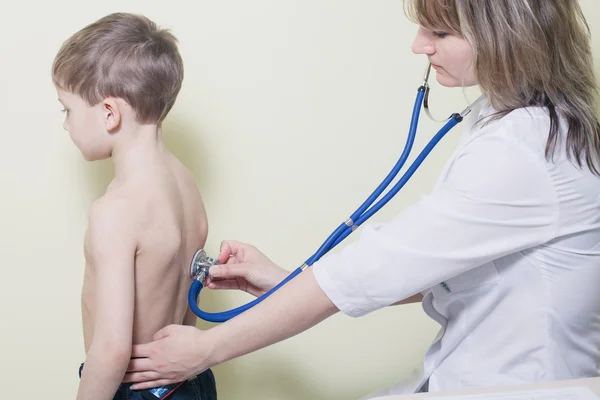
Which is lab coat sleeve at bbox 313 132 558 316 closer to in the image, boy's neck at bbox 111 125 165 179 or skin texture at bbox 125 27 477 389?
skin texture at bbox 125 27 477 389

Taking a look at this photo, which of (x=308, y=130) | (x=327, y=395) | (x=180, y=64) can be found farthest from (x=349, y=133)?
(x=327, y=395)

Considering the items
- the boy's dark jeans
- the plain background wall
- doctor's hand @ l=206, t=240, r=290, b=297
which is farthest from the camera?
the plain background wall

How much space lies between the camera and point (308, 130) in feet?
6.01

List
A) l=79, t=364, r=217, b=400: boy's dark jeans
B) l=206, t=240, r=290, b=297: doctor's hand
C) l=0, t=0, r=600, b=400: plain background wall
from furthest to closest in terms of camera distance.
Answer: l=0, t=0, r=600, b=400: plain background wall, l=206, t=240, r=290, b=297: doctor's hand, l=79, t=364, r=217, b=400: boy's dark jeans

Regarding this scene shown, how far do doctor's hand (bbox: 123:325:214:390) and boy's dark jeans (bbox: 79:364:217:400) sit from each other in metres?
0.03

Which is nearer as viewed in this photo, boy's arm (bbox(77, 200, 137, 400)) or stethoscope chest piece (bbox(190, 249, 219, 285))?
boy's arm (bbox(77, 200, 137, 400))

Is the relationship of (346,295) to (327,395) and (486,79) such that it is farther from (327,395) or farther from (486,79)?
(327,395)

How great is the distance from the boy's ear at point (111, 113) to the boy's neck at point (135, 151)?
0.03 m

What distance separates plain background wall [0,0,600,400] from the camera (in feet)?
5.70

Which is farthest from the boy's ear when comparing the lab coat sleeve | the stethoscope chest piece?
the lab coat sleeve

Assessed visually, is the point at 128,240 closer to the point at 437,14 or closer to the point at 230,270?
the point at 230,270

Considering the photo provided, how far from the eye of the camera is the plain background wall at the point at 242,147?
1.74 meters

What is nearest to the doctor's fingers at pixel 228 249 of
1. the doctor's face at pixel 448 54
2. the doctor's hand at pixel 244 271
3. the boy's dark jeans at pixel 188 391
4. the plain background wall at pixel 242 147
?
the doctor's hand at pixel 244 271

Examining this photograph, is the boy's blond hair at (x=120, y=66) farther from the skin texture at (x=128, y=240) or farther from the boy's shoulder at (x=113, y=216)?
the boy's shoulder at (x=113, y=216)
